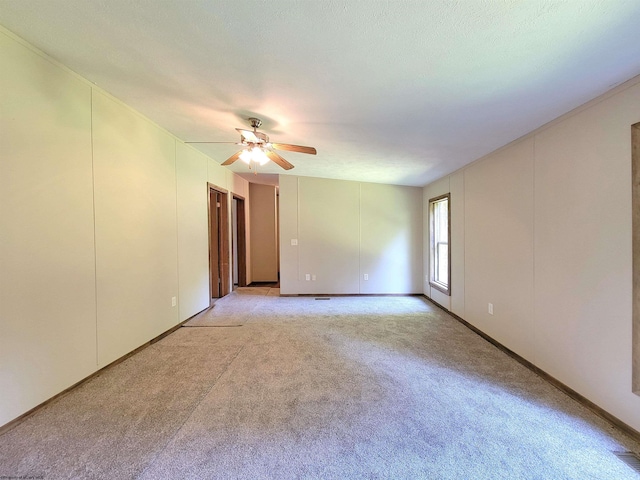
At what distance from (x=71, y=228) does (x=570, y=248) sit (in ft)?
12.2

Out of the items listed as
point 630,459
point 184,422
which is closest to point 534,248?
point 630,459

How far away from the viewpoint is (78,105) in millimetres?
2041

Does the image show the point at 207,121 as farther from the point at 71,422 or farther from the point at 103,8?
Result: the point at 71,422

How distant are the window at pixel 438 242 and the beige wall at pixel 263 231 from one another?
3552 millimetres

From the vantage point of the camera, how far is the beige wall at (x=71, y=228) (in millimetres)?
1613

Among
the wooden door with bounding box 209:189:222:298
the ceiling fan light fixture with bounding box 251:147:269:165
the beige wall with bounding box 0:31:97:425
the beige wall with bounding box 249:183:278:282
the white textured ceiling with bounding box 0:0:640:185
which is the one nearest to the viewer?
the white textured ceiling with bounding box 0:0:640:185

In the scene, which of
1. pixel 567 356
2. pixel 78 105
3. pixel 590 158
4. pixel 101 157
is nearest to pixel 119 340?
pixel 101 157

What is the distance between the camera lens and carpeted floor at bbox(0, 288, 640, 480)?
1.36 metres

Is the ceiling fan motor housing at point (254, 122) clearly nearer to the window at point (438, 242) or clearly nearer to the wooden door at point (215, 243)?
the wooden door at point (215, 243)

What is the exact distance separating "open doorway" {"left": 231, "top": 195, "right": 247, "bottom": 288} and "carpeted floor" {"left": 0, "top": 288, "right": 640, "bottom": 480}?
3171 mm

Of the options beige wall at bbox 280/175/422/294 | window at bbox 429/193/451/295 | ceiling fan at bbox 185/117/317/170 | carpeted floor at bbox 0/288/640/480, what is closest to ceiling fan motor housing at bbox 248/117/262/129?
ceiling fan at bbox 185/117/317/170

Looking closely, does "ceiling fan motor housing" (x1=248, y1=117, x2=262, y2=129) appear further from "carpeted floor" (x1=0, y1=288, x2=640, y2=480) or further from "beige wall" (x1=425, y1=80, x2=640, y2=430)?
"beige wall" (x1=425, y1=80, x2=640, y2=430)

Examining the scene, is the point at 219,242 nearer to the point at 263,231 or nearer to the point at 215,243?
the point at 215,243

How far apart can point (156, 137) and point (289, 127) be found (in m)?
1.55
